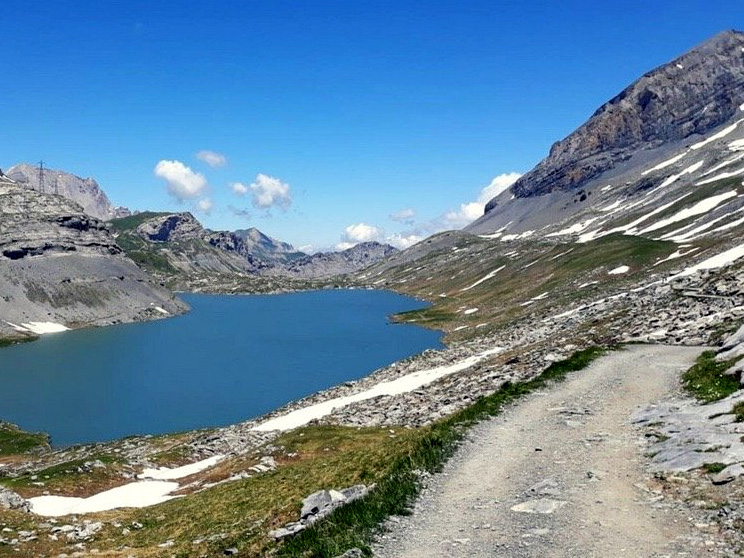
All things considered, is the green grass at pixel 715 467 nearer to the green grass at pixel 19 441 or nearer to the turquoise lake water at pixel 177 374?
the turquoise lake water at pixel 177 374

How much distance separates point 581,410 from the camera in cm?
2542

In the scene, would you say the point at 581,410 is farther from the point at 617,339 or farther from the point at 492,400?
the point at 617,339

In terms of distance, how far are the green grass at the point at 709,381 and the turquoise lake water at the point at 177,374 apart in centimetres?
6691

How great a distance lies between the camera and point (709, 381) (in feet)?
87.0

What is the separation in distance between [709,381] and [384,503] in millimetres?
18576

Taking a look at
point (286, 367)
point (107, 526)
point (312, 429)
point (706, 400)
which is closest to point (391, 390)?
point (312, 429)

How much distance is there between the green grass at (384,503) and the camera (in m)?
13.9

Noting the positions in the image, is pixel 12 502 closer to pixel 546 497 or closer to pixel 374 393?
pixel 546 497

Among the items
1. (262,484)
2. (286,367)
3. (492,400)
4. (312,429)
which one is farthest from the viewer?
(286,367)

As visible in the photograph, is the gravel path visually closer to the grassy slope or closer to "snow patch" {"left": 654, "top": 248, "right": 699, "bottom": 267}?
the grassy slope

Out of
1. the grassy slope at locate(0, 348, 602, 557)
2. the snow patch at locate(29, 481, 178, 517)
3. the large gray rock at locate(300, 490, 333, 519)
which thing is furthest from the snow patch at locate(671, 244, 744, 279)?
the large gray rock at locate(300, 490, 333, 519)

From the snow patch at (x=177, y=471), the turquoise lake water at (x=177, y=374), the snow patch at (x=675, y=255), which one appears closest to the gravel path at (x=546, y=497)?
the snow patch at (x=177, y=471)

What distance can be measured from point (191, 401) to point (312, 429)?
5631 centimetres

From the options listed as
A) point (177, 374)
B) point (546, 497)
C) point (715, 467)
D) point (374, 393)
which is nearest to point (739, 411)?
point (715, 467)
